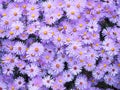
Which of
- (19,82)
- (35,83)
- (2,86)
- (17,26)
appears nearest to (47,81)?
(35,83)

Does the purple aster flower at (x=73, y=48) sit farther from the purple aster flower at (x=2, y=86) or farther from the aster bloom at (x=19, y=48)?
the purple aster flower at (x=2, y=86)

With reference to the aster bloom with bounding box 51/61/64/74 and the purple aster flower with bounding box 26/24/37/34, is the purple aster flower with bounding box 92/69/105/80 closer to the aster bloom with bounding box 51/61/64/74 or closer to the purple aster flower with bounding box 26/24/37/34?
the aster bloom with bounding box 51/61/64/74

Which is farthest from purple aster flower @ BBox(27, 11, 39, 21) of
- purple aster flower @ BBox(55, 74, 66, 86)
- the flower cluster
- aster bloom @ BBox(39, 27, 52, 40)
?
purple aster flower @ BBox(55, 74, 66, 86)

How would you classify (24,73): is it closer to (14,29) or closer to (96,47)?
(14,29)

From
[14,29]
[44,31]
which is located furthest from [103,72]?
[14,29]

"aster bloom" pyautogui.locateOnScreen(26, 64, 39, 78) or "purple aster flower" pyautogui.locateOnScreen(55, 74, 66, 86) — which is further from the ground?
"aster bloom" pyautogui.locateOnScreen(26, 64, 39, 78)

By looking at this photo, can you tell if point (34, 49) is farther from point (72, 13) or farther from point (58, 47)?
point (72, 13)

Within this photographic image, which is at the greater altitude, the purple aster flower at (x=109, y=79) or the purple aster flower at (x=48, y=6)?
the purple aster flower at (x=48, y=6)

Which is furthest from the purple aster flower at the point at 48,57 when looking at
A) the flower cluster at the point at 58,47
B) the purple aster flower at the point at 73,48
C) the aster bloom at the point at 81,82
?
the aster bloom at the point at 81,82

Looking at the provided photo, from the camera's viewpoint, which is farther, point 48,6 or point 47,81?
point 48,6
